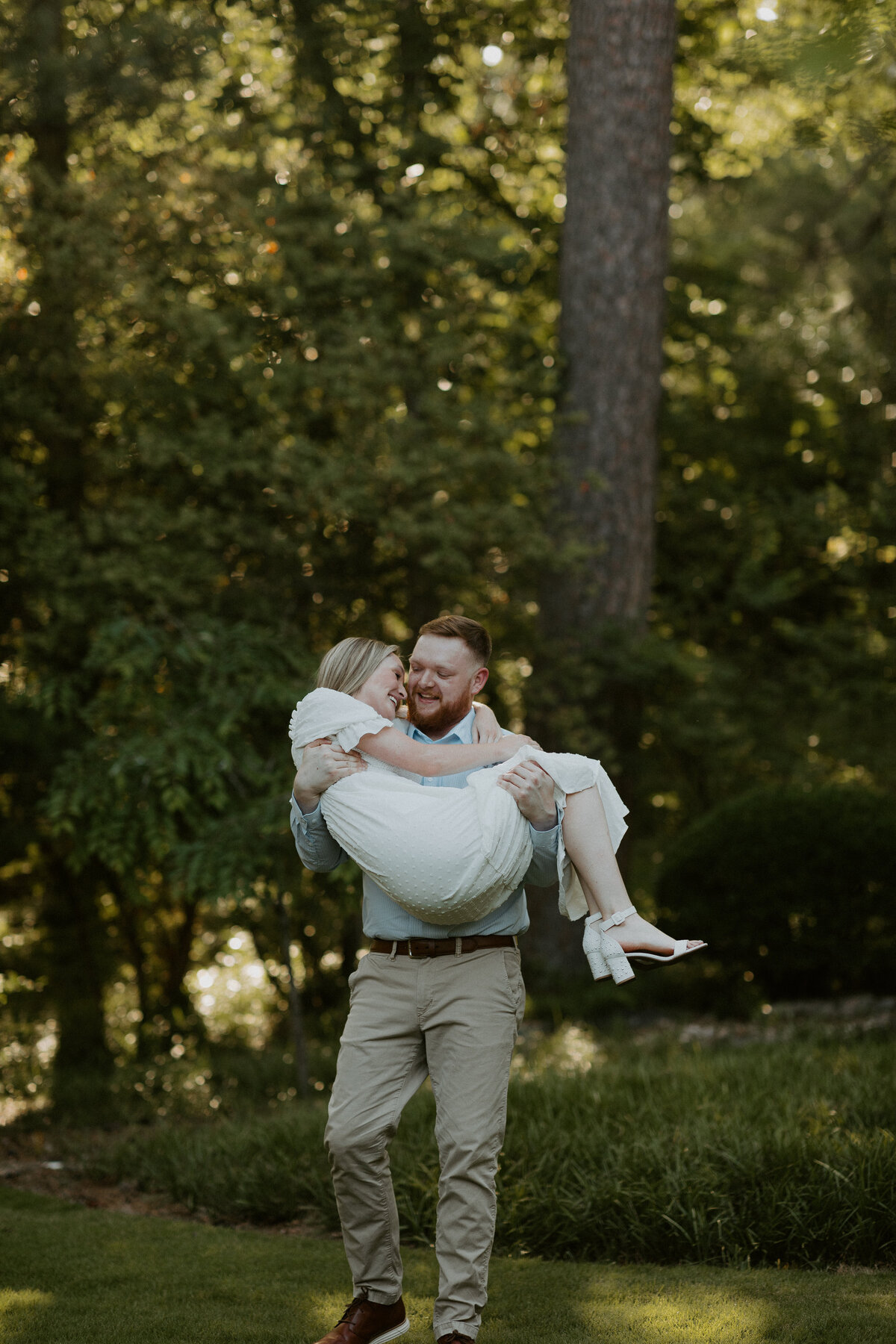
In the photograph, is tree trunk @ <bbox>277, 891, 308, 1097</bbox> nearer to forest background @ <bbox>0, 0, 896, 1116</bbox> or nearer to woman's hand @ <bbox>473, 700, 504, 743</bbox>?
forest background @ <bbox>0, 0, 896, 1116</bbox>

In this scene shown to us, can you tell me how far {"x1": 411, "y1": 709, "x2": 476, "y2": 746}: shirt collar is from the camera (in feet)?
11.5

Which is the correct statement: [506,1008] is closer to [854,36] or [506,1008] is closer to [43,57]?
[854,36]

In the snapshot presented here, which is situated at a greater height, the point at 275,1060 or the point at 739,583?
the point at 739,583

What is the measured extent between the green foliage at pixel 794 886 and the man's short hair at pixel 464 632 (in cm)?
459

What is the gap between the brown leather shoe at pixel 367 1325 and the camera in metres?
3.22

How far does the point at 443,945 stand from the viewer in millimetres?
3264

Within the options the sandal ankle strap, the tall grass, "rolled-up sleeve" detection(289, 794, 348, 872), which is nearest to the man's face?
"rolled-up sleeve" detection(289, 794, 348, 872)

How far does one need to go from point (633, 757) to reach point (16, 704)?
12.5ft

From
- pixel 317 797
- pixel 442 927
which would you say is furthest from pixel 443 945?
pixel 317 797

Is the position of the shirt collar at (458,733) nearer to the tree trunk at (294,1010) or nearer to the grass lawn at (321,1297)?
the grass lawn at (321,1297)

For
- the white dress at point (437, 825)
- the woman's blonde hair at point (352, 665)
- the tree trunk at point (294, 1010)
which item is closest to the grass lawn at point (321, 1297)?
the white dress at point (437, 825)

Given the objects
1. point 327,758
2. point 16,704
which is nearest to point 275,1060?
point 16,704

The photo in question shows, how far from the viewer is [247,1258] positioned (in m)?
4.25

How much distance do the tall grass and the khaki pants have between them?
48.2 inches
